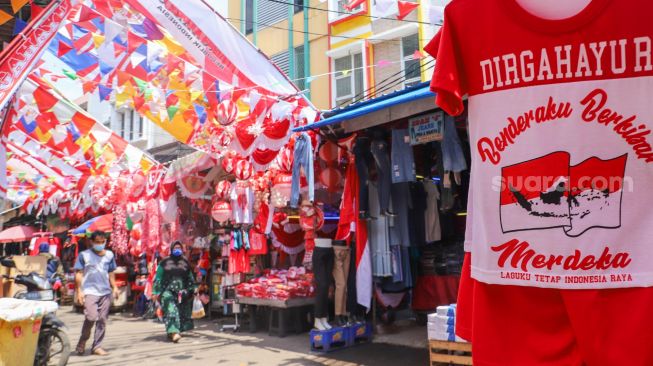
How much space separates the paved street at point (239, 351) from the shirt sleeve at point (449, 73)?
4.78 m

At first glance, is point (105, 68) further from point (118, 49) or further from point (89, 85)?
point (118, 49)

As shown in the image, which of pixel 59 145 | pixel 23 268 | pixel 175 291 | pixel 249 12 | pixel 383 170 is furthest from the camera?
pixel 249 12

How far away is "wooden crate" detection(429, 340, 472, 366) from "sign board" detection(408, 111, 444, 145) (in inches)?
95.5

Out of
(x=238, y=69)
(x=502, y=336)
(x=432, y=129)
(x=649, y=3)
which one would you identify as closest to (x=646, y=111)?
(x=649, y=3)

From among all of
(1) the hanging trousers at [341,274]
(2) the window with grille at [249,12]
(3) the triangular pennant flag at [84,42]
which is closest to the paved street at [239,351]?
(1) the hanging trousers at [341,274]

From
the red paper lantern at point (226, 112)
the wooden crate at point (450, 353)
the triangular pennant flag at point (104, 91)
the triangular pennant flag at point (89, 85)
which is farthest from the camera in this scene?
the triangular pennant flag at point (104, 91)

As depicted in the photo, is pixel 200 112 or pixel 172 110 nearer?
pixel 172 110

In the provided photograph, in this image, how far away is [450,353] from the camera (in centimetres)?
500

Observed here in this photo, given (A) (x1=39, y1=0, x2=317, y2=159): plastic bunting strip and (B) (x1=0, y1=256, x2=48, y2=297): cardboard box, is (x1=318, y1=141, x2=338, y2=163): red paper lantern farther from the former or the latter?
(B) (x1=0, y1=256, x2=48, y2=297): cardboard box

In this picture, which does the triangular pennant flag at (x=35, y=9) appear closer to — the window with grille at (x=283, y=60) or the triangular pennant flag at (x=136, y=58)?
the triangular pennant flag at (x=136, y=58)

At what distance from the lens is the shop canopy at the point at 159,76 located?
20.4 feet

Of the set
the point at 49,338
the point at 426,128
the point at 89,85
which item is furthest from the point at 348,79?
the point at 49,338

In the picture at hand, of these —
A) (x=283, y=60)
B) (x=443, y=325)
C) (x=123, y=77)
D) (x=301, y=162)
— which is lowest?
(x=443, y=325)

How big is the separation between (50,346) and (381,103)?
590 centimetres
